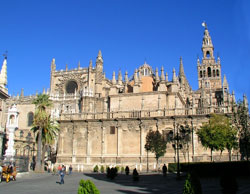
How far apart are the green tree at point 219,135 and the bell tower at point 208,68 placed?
51935 mm

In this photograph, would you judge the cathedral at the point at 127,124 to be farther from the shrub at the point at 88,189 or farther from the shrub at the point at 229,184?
the shrub at the point at 88,189

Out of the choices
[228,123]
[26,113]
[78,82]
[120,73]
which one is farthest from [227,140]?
[26,113]

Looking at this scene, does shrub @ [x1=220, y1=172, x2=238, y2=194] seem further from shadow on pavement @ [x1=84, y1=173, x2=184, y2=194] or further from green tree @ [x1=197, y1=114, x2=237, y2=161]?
green tree @ [x1=197, y1=114, x2=237, y2=161]

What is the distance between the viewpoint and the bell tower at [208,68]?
82688 millimetres

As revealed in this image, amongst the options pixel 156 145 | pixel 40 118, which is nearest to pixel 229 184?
pixel 156 145

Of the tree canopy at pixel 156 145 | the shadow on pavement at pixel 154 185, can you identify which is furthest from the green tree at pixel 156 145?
the shadow on pavement at pixel 154 185

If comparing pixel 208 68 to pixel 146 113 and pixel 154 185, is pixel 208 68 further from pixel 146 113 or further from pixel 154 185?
pixel 154 185

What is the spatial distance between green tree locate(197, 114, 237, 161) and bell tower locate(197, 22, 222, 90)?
170 ft

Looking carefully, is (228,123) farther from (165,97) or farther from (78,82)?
(78,82)

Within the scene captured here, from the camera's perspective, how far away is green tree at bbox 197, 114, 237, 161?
2953 centimetres

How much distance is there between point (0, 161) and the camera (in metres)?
26.8

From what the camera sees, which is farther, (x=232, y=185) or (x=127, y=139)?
(x=127, y=139)

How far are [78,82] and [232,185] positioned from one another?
2026 inches

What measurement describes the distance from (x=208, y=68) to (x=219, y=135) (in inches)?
2356
